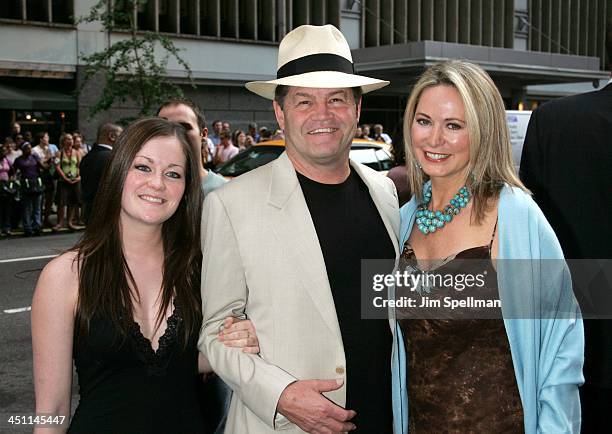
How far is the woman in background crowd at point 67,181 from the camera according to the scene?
14.5 meters

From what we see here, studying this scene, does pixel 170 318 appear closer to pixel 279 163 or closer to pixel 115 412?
pixel 115 412

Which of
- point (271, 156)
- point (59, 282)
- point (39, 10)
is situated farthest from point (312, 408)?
point (39, 10)

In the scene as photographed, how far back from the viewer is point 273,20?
25.2 meters

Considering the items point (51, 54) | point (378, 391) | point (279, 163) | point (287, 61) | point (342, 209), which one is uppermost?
point (51, 54)

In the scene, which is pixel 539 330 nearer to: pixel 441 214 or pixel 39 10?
pixel 441 214

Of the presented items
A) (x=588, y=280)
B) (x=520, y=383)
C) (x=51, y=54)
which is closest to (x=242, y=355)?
(x=520, y=383)

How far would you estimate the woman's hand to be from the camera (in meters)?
2.62

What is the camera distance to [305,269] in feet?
8.76

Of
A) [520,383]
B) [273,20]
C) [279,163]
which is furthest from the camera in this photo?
[273,20]

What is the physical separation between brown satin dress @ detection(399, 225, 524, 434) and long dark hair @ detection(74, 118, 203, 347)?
91cm

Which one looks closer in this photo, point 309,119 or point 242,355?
point 242,355

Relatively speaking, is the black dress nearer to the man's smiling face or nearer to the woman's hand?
the woman's hand

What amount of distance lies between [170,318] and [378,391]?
868mm

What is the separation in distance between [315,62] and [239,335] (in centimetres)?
119
